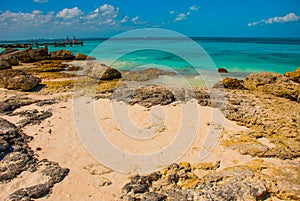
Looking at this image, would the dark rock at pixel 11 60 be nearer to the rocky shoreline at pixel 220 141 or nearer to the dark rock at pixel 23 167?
the rocky shoreline at pixel 220 141

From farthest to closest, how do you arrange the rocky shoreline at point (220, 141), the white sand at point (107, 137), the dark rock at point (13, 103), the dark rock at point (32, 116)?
the dark rock at point (13, 103)
the dark rock at point (32, 116)
the white sand at point (107, 137)
the rocky shoreline at point (220, 141)

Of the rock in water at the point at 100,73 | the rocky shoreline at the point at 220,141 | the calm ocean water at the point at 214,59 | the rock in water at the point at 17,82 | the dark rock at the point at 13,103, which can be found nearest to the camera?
the rocky shoreline at the point at 220,141

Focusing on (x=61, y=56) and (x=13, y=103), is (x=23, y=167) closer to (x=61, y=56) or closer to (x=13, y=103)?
(x=13, y=103)

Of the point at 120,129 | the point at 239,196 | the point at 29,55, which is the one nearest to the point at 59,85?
the point at 120,129

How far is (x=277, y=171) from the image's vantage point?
401 centimetres

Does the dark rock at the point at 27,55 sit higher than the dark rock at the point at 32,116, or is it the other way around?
the dark rock at the point at 27,55

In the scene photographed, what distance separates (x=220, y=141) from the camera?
554 cm

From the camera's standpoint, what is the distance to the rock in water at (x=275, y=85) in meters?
8.70

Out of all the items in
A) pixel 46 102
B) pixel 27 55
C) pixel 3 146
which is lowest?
pixel 3 146

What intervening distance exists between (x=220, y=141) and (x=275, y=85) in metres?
5.52

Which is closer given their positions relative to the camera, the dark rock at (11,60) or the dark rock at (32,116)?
the dark rock at (32,116)

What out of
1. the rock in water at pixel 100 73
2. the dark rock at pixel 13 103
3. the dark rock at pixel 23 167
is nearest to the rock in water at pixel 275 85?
the rock in water at pixel 100 73

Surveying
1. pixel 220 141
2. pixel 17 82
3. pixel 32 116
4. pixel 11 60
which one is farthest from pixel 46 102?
pixel 11 60

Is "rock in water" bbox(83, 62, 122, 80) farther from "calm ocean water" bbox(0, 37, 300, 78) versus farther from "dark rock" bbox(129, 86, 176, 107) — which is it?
"calm ocean water" bbox(0, 37, 300, 78)
